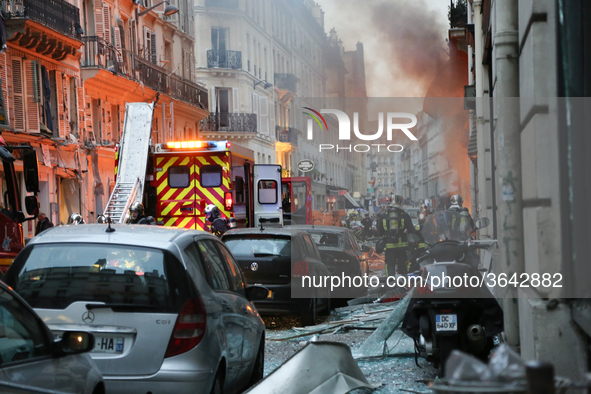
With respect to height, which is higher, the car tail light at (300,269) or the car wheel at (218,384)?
the car tail light at (300,269)

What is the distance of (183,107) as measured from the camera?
37.8m

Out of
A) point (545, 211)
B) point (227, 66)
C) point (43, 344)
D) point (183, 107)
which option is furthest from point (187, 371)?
point (227, 66)

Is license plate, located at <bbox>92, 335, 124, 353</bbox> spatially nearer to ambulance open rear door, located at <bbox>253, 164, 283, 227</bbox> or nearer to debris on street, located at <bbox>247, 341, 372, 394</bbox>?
debris on street, located at <bbox>247, 341, 372, 394</bbox>

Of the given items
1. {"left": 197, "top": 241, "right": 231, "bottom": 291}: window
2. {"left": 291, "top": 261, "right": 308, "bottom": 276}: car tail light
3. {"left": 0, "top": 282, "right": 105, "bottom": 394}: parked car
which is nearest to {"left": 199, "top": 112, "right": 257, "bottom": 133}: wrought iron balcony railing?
{"left": 291, "top": 261, "right": 308, "bottom": 276}: car tail light

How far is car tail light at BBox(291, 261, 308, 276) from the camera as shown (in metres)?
11.2

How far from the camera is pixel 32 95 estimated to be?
77.8 ft

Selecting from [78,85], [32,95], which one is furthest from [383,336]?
[78,85]

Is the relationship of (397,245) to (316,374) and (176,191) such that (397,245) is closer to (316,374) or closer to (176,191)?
(176,191)

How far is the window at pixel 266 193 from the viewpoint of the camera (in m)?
19.8

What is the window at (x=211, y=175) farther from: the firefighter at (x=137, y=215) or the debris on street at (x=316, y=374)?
the debris on street at (x=316, y=374)

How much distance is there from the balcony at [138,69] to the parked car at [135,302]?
924 inches

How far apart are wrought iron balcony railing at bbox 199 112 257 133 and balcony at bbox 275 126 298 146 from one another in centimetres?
628

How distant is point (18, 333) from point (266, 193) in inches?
630

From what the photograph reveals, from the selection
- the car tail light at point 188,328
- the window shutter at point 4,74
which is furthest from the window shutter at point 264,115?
the car tail light at point 188,328
